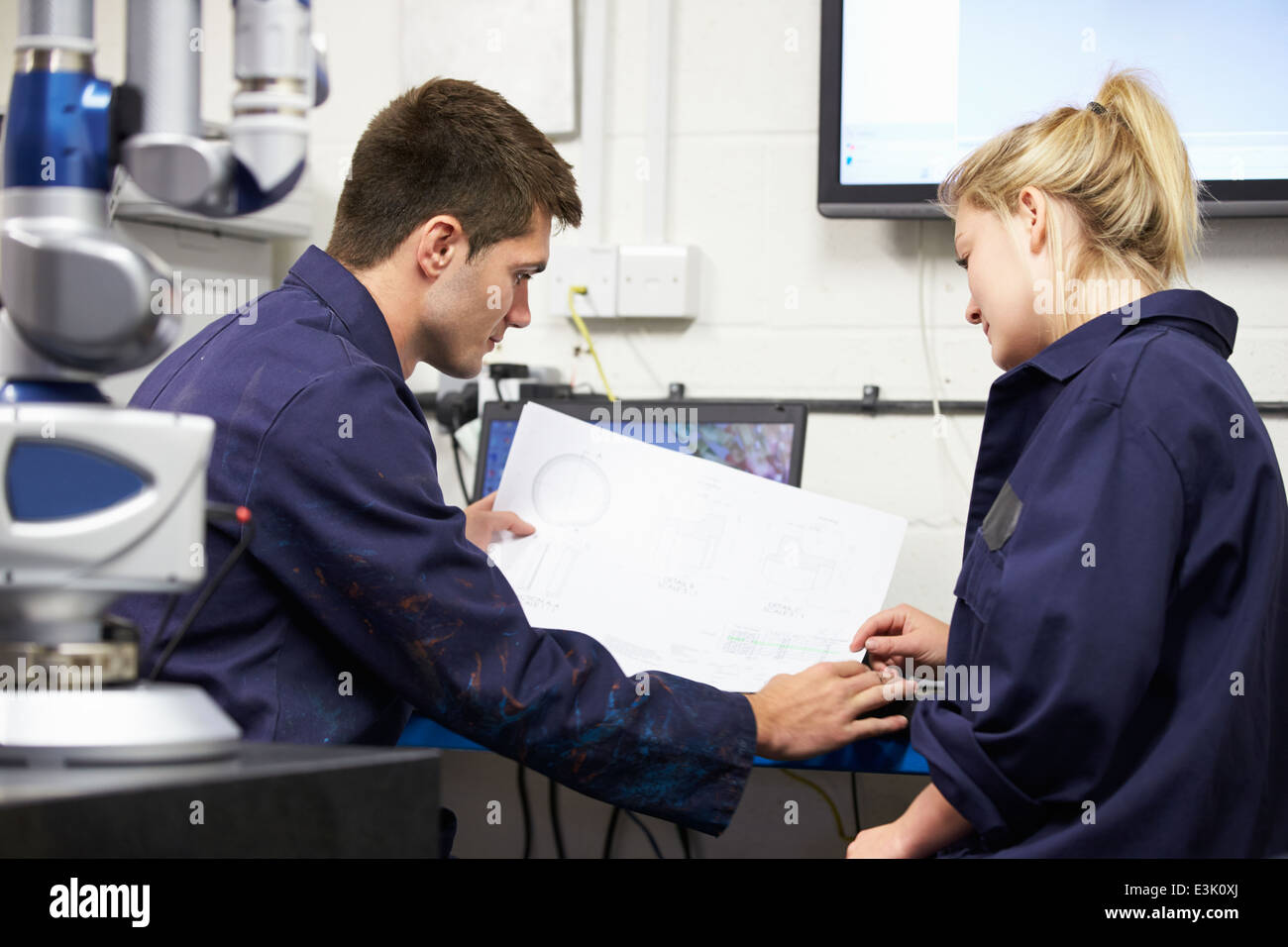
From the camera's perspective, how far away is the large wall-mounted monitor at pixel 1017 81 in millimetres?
1601

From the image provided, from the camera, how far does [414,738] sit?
1169 millimetres

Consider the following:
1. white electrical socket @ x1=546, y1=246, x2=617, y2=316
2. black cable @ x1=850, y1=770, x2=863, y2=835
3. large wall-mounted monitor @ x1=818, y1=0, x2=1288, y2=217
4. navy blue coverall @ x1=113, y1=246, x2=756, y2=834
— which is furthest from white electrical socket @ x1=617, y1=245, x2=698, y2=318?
navy blue coverall @ x1=113, y1=246, x2=756, y2=834

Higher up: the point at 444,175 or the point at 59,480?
the point at 444,175

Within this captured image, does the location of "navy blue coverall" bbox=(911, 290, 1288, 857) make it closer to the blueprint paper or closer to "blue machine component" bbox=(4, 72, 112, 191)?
the blueprint paper

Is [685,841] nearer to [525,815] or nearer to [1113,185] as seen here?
[525,815]

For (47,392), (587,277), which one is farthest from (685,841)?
(47,392)

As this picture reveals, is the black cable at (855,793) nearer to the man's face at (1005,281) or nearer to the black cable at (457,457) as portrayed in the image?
the black cable at (457,457)

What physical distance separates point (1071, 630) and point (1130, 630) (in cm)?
4

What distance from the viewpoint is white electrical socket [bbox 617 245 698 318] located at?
1.81 meters

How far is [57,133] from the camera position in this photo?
0.56 metres
